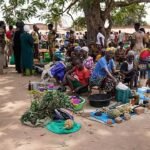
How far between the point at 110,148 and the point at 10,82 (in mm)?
4888

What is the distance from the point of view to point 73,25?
12.7 metres

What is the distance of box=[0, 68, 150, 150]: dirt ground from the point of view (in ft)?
15.9

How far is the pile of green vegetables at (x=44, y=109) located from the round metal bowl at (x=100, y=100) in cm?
61

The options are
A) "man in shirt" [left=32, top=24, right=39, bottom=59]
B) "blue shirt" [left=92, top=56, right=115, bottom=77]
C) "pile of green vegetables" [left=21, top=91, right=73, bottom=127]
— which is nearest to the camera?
"pile of green vegetables" [left=21, top=91, right=73, bottom=127]

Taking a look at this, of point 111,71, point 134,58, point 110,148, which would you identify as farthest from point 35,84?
point 110,148

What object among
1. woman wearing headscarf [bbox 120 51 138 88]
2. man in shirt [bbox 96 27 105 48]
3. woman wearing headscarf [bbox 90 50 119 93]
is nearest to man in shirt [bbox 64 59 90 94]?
woman wearing headscarf [bbox 90 50 119 93]

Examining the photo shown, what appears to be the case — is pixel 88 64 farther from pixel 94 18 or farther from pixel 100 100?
pixel 94 18

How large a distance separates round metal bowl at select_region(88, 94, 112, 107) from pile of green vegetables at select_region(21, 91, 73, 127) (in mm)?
610

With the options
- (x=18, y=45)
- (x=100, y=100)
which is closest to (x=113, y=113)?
(x=100, y=100)

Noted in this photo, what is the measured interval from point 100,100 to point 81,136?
154 centimetres

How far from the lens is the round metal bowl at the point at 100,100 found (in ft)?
21.9

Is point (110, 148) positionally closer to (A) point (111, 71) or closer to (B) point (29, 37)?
(A) point (111, 71)

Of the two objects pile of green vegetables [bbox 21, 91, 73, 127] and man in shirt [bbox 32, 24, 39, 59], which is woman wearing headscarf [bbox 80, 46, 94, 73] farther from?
man in shirt [bbox 32, 24, 39, 59]

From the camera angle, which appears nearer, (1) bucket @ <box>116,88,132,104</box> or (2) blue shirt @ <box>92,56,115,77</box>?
(1) bucket @ <box>116,88,132,104</box>
